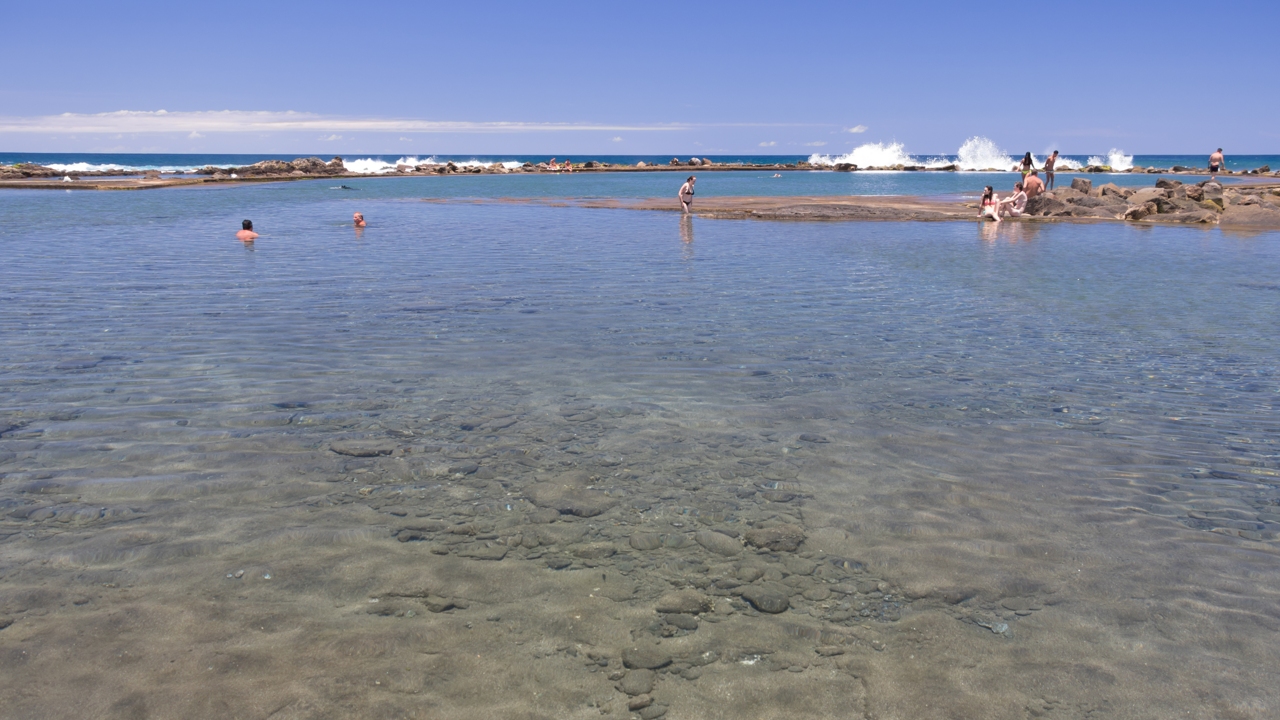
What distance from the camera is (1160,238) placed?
81.6 feet

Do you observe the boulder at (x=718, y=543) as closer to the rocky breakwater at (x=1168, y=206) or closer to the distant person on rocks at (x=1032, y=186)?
the rocky breakwater at (x=1168, y=206)

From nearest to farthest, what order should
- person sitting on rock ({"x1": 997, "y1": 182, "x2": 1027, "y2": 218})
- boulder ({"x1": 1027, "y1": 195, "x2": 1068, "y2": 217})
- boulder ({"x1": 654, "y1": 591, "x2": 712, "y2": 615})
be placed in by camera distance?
boulder ({"x1": 654, "y1": 591, "x2": 712, "y2": 615}), person sitting on rock ({"x1": 997, "y1": 182, "x2": 1027, "y2": 218}), boulder ({"x1": 1027, "y1": 195, "x2": 1068, "y2": 217})

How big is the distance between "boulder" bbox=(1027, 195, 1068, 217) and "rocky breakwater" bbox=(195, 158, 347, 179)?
227 feet

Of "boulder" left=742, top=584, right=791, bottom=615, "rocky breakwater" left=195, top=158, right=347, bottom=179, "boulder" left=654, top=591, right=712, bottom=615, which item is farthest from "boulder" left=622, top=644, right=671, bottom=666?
"rocky breakwater" left=195, top=158, right=347, bottom=179

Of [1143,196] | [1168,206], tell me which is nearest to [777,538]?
[1168,206]

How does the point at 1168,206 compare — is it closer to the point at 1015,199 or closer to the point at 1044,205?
the point at 1044,205

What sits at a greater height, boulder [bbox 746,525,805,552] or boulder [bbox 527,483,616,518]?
boulder [bbox 527,483,616,518]

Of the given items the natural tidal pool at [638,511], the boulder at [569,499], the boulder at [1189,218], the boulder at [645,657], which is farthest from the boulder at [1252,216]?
the boulder at [645,657]

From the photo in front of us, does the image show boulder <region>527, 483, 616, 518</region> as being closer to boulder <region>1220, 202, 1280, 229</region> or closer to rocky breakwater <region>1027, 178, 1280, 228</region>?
rocky breakwater <region>1027, 178, 1280, 228</region>

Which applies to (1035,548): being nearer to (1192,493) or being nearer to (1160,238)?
(1192,493)

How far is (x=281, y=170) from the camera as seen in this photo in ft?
270

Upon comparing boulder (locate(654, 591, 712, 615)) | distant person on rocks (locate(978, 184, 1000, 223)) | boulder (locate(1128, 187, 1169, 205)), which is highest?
boulder (locate(1128, 187, 1169, 205))

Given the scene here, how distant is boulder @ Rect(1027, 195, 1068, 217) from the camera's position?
3269cm

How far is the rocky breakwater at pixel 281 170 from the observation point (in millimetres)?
78812
